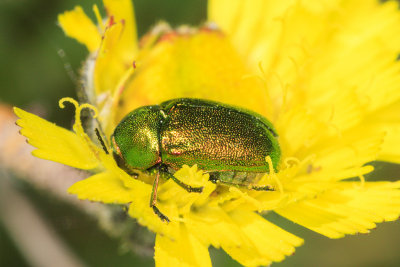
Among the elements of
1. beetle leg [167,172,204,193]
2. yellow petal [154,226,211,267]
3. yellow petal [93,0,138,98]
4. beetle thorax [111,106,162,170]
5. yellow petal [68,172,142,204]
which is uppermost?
yellow petal [93,0,138,98]

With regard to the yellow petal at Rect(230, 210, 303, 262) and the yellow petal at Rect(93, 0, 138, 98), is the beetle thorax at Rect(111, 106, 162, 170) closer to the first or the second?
the yellow petal at Rect(93, 0, 138, 98)

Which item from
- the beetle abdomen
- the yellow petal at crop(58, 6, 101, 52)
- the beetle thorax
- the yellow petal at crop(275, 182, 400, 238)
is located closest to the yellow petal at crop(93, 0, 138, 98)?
the yellow petal at crop(58, 6, 101, 52)

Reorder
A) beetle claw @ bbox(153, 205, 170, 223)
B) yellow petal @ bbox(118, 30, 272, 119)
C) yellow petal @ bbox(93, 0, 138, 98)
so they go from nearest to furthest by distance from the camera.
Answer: beetle claw @ bbox(153, 205, 170, 223) < yellow petal @ bbox(93, 0, 138, 98) < yellow petal @ bbox(118, 30, 272, 119)

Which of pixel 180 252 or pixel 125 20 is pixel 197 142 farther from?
pixel 125 20

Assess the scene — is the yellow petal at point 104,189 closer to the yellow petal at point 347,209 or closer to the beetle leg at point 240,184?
the beetle leg at point 240,184

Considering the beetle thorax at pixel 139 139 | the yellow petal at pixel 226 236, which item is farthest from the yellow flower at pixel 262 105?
the beetle thorax at pixel 139 139

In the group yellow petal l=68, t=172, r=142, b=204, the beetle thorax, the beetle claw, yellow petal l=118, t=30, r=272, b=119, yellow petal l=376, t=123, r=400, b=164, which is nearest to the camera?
yellow petal l=68, t=172, r=142, b=204

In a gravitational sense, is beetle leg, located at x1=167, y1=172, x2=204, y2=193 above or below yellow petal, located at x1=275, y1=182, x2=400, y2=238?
below

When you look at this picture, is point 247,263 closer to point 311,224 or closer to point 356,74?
point 311,224
